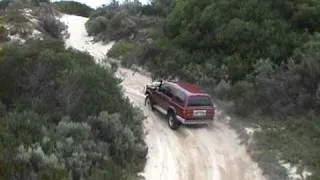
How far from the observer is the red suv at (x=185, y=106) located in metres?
20.9

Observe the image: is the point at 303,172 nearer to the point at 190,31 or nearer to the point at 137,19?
the point at 190,31

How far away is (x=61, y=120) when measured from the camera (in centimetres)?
1719

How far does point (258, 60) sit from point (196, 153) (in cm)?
787

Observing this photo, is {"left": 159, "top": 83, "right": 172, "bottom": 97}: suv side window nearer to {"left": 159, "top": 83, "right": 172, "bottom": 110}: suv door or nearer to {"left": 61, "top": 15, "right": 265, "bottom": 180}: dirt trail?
{"left": 159, "top": 83, "right": 172, "bottom": 110}: suv door

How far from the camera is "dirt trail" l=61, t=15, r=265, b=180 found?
1719cm

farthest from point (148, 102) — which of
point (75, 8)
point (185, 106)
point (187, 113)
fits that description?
point (75, 8)

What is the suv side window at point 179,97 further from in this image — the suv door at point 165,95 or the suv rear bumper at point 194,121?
the suv rear bumper at point 194,121

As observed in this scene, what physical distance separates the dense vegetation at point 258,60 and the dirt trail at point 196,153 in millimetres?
747

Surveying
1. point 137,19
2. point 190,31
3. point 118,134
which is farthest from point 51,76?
point 137,19

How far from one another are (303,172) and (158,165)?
4.48 m

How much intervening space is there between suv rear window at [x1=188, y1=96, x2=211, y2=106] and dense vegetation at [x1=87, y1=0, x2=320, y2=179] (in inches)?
75.7

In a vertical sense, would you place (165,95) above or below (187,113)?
above

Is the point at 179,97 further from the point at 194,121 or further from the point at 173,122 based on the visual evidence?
the point at 194,121

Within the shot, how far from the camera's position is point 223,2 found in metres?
28.8
